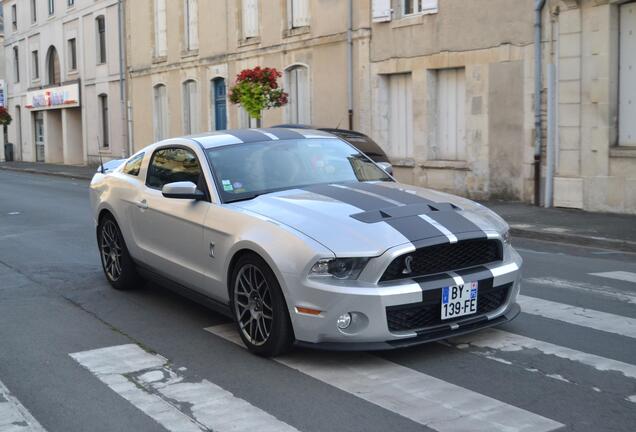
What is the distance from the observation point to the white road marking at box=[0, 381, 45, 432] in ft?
15.7

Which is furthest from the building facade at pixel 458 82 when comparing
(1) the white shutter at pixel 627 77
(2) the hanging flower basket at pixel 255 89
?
(2) the hanging flower basket at pixel 255 89

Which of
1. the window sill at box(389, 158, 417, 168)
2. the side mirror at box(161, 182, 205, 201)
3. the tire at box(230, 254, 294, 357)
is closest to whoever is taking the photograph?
the tire at box(230, 254, 294, 357)

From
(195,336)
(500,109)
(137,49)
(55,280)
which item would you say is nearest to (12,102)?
(137,49)

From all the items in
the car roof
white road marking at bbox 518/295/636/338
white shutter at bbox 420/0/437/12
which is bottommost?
white road marking at bbox 518/295/636/338

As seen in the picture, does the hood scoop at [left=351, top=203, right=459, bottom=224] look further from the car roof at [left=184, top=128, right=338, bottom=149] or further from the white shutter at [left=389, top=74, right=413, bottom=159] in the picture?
the white shutter at [left=389, top=74, right=413, bottom=159]

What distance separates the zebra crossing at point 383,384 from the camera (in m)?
4.70

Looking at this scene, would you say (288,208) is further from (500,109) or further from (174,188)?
(500,109)

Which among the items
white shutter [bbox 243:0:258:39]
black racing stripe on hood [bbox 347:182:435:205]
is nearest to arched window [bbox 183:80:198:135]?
white shutter [bbox 243:0:258:39]

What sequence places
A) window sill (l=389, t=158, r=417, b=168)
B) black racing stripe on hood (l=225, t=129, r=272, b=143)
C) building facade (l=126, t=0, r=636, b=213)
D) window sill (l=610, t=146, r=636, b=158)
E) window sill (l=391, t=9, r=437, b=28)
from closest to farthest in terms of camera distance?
black racing stripe on hood (l=225, t=129, r=272, b=143) < window sill (l=610, t=146, r=636, b=158) < building facade (l=126, t=0, r=636, b=213) < window sill (l=391, t=9, r=437, b=28) < window sill (l=389, t=158, r=417, b=168)

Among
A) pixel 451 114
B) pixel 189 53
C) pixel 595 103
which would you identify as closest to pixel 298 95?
pixel 451 114

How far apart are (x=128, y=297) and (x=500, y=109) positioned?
11.2 m

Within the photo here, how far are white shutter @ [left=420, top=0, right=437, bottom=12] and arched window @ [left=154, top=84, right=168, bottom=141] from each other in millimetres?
15563

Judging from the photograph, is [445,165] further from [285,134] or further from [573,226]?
[285,134]

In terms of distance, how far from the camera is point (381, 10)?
20.5 m
